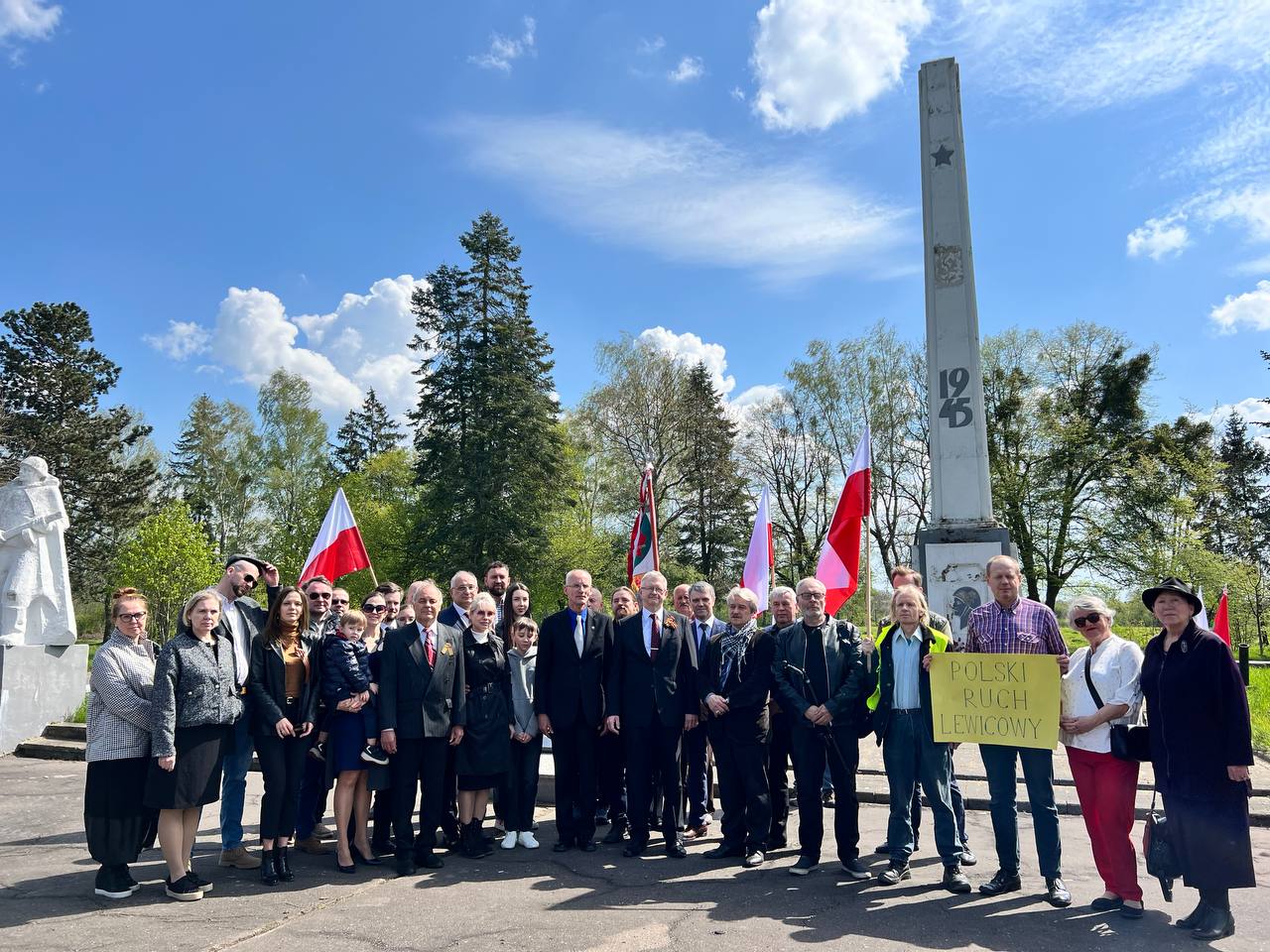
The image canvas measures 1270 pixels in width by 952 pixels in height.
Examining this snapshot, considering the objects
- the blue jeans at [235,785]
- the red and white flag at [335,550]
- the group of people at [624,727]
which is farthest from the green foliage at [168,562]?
the group of people at [624,727]

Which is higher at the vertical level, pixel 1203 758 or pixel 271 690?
pixel 271 690

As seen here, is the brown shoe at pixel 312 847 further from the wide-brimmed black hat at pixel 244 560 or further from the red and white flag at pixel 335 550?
the red and white flag at pixel 335 550

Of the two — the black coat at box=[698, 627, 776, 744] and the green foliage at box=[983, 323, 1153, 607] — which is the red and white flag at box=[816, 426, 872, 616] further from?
the green foliage at box=[983, 323, 1153, 607]

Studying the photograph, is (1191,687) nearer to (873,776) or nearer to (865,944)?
(865,944)

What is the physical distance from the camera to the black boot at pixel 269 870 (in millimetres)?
5637

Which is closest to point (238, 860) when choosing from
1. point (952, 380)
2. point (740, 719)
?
point (740, 719)

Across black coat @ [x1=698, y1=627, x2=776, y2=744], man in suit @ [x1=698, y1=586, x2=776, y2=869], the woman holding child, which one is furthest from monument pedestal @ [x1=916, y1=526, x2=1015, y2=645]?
the woman holding child

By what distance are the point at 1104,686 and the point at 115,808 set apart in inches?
233

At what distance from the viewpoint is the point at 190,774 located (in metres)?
5.34

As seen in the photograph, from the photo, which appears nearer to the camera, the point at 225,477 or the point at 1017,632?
the point at 1017,632

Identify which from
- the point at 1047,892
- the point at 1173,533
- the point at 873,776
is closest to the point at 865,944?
the point at 1047,892

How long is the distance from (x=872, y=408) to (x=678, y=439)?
22.7 feet

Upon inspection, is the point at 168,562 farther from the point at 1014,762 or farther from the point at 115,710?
the point at 1014,762

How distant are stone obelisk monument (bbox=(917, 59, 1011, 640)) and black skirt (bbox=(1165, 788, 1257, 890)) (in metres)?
5.03
